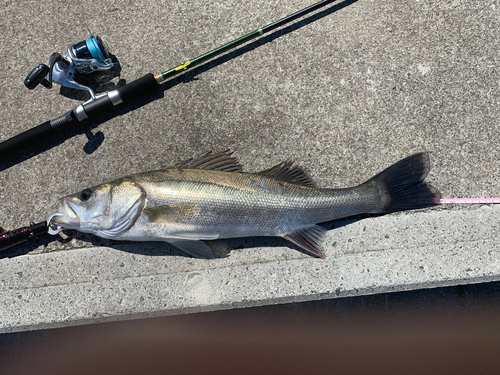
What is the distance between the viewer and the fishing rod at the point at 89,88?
8.81ft

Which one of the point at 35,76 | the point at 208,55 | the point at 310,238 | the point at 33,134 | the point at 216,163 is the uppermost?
the point at 208,55

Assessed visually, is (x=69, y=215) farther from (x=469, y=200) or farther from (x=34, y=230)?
(x=469, y=200)

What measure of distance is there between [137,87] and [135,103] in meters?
0.22

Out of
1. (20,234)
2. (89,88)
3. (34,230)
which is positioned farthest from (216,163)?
(20,234)

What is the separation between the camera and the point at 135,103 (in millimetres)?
2916

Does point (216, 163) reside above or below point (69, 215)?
above

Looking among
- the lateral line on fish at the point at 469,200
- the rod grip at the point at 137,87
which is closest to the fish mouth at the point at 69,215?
the rod grip at the point at 137,87

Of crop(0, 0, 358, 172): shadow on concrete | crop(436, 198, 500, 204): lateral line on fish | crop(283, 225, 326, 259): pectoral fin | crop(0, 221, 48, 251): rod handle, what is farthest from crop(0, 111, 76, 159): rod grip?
crop(436, 198, 500, 204): lateral line on fish

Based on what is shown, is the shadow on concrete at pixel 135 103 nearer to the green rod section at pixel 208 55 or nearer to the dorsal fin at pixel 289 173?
the green rod section at pixel 208 55

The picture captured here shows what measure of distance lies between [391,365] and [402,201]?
5.34ft

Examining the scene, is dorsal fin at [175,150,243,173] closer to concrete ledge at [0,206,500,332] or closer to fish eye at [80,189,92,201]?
concrete ledge at [0,206,500,332]

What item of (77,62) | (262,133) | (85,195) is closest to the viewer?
(85,195)

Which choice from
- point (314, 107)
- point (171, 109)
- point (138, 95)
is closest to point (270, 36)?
point (314, 107)

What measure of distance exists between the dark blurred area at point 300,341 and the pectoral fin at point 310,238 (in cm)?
84
